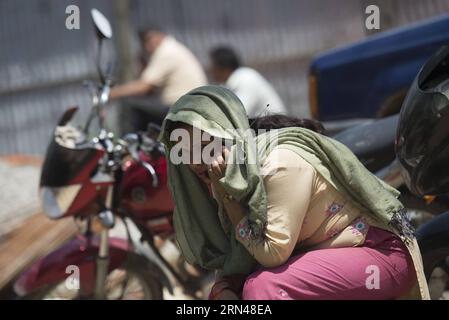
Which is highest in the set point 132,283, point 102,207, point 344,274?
point 344,274

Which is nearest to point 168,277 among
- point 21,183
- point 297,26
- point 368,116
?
point 368,116

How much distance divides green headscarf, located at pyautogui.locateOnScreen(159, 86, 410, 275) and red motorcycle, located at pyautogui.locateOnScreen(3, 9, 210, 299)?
3.57 feet

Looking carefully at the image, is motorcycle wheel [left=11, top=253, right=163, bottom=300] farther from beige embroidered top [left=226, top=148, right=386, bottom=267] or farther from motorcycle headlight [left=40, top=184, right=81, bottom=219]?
beige embroidered top [left=226, top=148, right=386, bottom=267]

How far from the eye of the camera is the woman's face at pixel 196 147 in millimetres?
2840

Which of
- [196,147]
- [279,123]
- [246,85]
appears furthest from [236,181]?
[246,85]

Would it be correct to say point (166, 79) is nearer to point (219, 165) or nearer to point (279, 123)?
point (279, 123)

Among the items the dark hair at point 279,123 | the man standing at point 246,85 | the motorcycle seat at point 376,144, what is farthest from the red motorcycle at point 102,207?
the man standing at point 246,85

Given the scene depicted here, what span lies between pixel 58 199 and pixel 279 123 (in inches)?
60.1

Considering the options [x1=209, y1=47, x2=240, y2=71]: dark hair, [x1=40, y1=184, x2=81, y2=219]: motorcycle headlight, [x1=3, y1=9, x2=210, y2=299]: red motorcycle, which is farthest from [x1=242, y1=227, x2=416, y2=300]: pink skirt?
[x1=209, y1=47, x2=240, y2=71]: dark hair

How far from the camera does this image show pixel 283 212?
9.08ft

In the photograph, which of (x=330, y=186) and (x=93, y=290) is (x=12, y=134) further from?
(x=330, y=186)

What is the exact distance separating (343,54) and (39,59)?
3851mm

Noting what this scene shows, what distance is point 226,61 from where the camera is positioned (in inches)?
251

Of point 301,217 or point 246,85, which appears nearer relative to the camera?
point 301,217
